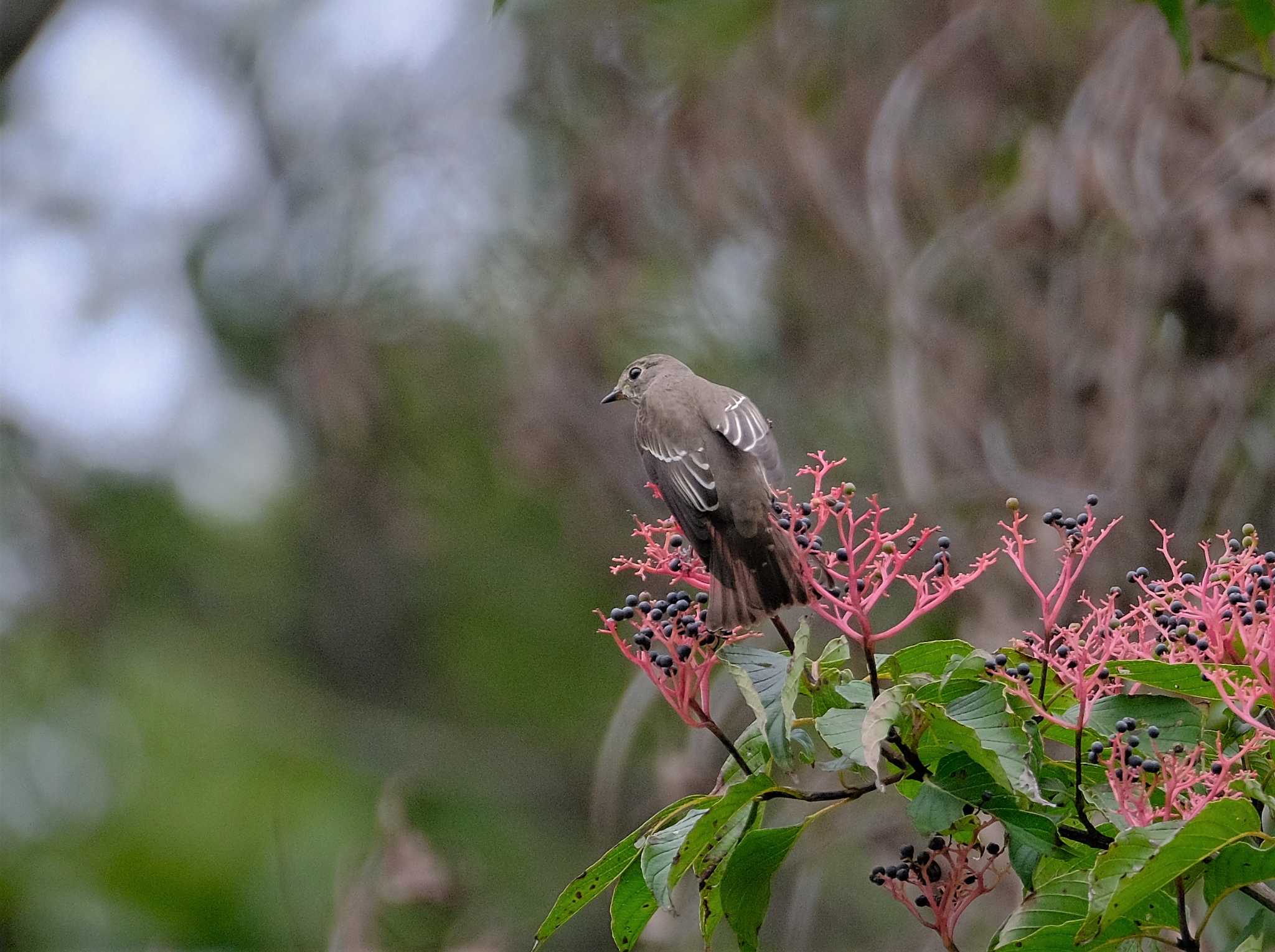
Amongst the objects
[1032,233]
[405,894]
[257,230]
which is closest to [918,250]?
[1032,233]

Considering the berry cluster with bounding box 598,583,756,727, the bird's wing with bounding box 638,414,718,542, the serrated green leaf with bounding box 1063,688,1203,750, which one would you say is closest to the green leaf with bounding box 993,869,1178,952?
the serrated green leaf with bounding box 1063,688,1203,750

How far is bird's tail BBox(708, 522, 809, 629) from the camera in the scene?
264 cm

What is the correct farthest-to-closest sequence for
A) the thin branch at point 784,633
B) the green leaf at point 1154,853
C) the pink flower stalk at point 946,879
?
the thin branch at point 784,633 → the pink flower stalk at point 946,879 → the green leaf at point 1154,853

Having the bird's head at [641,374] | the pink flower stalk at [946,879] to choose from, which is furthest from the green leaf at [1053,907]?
the bird's head at [641,374]

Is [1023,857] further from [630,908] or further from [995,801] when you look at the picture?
[630,908]

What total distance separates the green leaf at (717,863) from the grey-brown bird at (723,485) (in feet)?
1.33

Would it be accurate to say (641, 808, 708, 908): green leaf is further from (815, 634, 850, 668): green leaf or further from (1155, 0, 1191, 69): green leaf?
(1155, 0, 1191, 69): green leaf

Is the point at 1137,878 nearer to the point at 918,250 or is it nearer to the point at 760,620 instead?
the point at 760,620

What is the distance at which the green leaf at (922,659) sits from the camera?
226 centimetres

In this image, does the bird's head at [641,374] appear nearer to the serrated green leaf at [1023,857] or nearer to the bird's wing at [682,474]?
the bird's wing at [682,474]

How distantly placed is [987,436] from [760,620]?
3947 millimetres

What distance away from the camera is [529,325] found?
7.96 m

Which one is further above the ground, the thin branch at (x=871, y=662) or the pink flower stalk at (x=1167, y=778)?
the thin branch at (x=871, y=662)

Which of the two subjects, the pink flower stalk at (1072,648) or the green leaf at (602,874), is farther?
the green leaf at (602,874)
